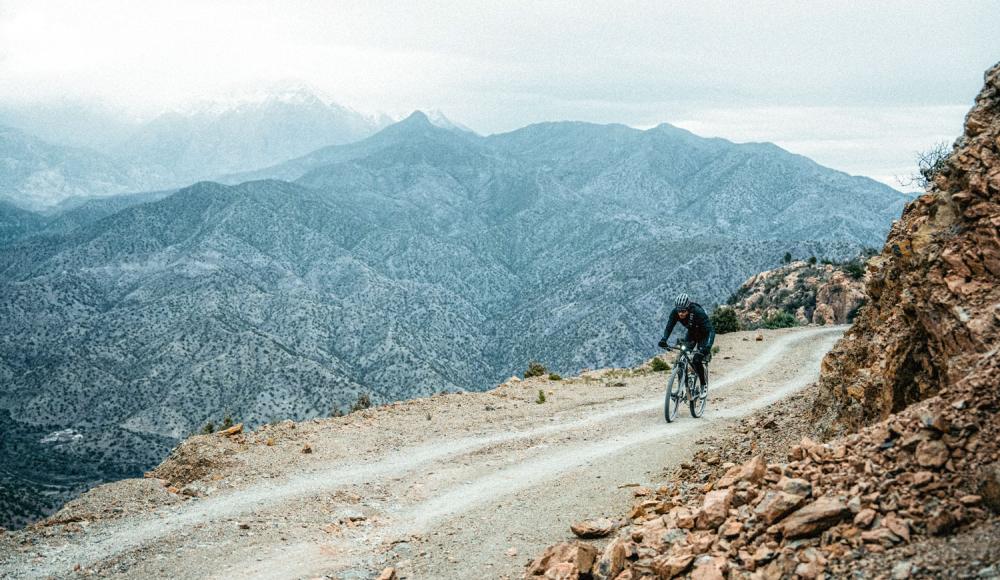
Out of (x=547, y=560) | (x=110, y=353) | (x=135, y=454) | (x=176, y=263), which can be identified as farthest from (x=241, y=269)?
(x=547, y=560)

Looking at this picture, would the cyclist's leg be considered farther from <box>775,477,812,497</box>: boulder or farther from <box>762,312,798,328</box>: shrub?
<box>762,312,798,328</box>: shrub

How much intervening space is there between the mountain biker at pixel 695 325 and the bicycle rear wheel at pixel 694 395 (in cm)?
28

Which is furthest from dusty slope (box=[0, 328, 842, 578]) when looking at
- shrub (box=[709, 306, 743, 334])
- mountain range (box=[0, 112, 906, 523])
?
mountain range (box=[0, 112, 906, 523])

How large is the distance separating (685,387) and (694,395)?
0.38 m

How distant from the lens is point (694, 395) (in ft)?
43.7

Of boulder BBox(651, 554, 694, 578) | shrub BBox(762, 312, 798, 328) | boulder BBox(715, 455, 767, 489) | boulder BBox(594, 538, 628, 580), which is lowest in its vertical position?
shrub BBox(762, 312, 798, 328)

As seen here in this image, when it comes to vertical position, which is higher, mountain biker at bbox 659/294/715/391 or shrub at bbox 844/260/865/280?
mountain biker at bbox 659/294/715/391

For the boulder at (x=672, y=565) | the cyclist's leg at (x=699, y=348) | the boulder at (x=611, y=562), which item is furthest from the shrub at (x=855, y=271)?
the boulder at (x=672, y=565)

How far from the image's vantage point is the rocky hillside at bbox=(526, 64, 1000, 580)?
4.42 meters

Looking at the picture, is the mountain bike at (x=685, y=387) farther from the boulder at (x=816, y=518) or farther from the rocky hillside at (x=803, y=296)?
the rocky hillside at (x=803, y=296)

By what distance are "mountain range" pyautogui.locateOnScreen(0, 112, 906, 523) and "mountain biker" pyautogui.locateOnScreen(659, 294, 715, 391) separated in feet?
157

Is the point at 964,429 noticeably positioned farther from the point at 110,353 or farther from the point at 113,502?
the point at 110,353

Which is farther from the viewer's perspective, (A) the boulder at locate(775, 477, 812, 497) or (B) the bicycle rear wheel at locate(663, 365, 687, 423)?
(B) the bicycle rear wheel at locate(663, 365, 687, 423)

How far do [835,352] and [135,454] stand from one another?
257 ft
